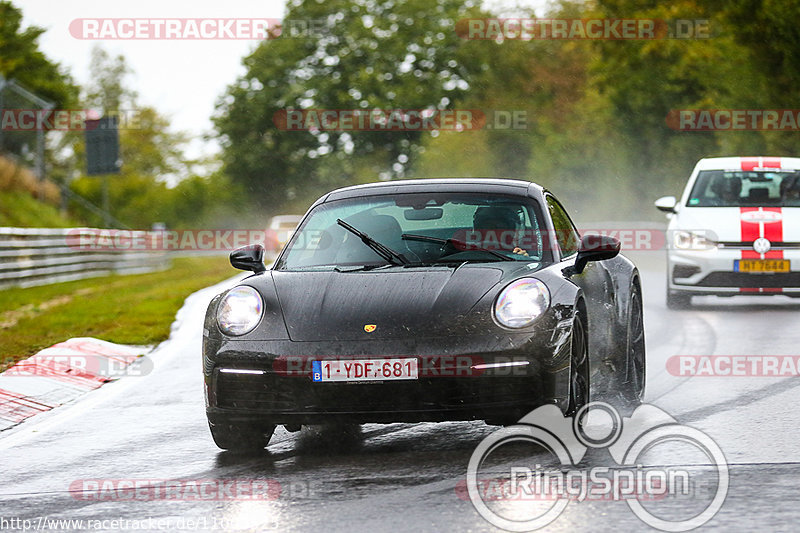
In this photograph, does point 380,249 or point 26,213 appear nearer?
point 380,249

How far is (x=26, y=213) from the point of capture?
4012 cm

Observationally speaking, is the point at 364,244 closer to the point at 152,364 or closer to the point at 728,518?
the point at 728,518

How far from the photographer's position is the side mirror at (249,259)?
786cm

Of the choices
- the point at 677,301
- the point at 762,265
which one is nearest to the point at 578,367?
the point at 762,265

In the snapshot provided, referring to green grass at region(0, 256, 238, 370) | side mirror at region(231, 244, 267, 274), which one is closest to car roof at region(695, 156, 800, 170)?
green grass at region(0, 256, 238, 370)

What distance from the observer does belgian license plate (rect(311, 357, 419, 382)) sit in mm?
6465

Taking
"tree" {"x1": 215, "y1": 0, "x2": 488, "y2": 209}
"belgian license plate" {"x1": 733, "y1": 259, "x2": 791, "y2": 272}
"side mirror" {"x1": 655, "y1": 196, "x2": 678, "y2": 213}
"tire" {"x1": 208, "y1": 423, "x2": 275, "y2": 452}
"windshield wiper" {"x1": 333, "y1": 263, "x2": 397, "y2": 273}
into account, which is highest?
"tree" {"x1": 215, "y1": 0, "x2": 488, "y2": 209}

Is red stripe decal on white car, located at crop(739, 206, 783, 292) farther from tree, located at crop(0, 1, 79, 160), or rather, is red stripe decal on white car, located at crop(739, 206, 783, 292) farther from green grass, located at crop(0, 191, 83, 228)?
tree, located at crop(0, 1, 79, 160)

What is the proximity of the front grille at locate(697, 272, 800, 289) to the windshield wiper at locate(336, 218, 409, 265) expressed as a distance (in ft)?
28.5

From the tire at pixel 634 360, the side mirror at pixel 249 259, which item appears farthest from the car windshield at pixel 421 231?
Result: the tire at pixel 634 360

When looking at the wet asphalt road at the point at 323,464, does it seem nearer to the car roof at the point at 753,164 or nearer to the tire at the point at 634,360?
the tire at the point at 634,360

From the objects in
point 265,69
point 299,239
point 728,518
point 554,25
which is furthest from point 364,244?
point 265,69

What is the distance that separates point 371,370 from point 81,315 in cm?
1302

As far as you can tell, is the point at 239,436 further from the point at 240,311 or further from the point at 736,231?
the point at 736,231
